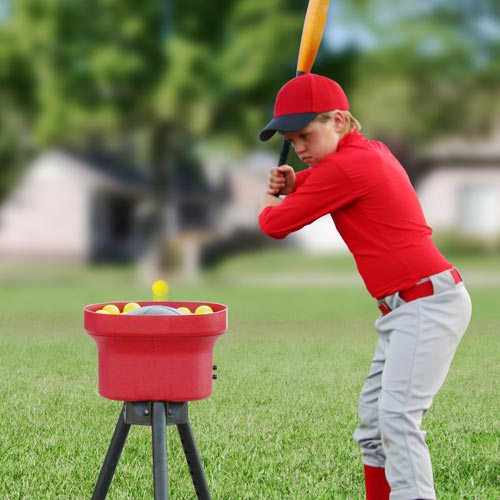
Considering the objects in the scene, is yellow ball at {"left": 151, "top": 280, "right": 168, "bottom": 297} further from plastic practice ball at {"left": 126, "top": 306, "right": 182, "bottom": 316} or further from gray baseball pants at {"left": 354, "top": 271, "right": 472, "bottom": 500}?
gray baseball pants at {"left": 354, "top": 271, "right": 472, "bottom": 500}

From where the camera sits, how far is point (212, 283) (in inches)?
603

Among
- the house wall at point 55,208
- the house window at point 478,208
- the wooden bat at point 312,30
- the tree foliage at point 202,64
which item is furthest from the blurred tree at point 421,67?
the wooden bat at point 312,30

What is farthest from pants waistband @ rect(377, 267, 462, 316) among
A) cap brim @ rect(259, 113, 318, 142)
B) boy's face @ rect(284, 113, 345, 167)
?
cap brim @ rect(259, 113, 318, 142)

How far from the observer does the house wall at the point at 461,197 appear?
21.4 m

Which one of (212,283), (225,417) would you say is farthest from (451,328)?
(212,283)

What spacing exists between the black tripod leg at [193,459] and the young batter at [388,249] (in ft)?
1.96

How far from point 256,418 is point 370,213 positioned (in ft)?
6.42

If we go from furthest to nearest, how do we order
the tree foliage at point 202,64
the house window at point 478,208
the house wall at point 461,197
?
1. the house window at point 478,208
2. the house wall at point 461,197
3. the tree foliage at point 202,64

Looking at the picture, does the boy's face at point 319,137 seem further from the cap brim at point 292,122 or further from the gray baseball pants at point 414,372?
the gray baseball pants at point 414,372

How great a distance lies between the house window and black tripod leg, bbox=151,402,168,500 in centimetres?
1963

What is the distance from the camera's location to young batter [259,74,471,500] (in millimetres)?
2623

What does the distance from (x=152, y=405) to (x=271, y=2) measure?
14760 millimetres

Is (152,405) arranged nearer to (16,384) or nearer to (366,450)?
(366,450)

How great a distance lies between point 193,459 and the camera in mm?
2844
